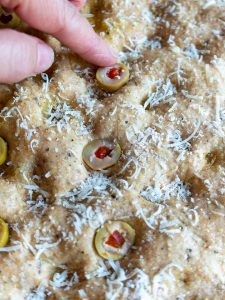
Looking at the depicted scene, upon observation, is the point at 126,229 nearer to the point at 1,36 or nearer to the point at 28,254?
the point at 28,254

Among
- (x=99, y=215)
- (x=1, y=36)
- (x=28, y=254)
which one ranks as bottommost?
(x=28, y=254)

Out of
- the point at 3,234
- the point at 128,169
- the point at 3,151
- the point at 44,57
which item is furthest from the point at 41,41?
the point at 3,234

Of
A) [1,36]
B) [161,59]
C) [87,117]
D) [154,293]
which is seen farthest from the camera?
[161,59]

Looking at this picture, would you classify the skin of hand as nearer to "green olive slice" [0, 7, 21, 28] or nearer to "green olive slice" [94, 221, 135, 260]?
"green olive slice" [0, 7, 21, 28]

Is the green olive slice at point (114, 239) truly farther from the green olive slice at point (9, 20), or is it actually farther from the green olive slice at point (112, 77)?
the green olive slice at point (9, 20)

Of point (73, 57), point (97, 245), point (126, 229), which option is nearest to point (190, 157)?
point (126, 229)

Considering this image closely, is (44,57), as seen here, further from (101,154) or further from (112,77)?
(101,154)

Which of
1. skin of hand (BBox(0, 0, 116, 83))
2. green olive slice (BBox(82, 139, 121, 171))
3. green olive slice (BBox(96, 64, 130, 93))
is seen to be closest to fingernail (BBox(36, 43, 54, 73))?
skin of hand (BBox(0, 0, 116, 83))
